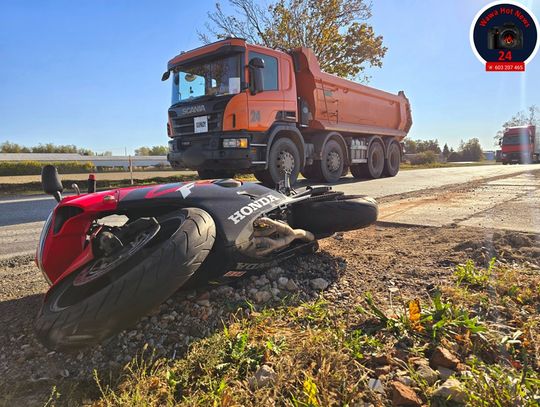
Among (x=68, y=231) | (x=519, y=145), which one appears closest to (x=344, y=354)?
(x=68, y=231)

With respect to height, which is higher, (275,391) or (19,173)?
(19,173)

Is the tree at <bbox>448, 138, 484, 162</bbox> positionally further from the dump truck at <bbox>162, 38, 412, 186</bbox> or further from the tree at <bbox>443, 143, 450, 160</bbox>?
the dump truck at <bbox>162, 38, 412, 186</bbox>

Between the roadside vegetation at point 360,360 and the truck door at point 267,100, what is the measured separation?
6096mm

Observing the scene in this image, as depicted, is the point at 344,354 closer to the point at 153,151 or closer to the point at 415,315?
the point at 415,315

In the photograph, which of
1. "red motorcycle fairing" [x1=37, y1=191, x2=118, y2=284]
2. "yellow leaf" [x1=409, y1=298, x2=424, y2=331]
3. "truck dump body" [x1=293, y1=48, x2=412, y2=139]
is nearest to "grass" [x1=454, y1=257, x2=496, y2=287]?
"yellow leaf" [x1=409, y1=298, x2=424, y2=331]

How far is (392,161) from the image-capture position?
1412 cm

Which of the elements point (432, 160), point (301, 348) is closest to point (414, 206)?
point (301, 348)

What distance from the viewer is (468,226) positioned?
12.0ft

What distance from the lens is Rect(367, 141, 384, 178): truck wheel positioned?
1243 cm

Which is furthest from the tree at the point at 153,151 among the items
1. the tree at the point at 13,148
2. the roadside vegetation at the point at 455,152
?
the roadside vegetation at the point at 455,152

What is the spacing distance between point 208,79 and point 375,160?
24.3 feet

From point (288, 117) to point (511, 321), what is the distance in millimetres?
7186

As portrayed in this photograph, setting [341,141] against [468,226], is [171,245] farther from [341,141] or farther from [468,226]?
[341,141]

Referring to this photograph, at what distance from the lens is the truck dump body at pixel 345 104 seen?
934 cm
